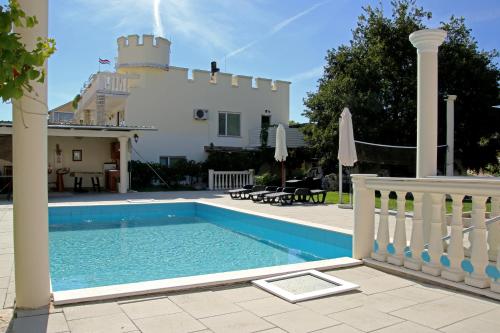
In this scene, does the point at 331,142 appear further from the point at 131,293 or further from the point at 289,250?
the point at 131,293

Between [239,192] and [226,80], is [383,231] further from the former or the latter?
[226,80]

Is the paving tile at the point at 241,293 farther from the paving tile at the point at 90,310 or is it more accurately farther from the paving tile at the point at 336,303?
the paving tile at the point at 90,310

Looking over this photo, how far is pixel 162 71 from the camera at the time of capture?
21922mm

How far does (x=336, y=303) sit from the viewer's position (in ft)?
12.1

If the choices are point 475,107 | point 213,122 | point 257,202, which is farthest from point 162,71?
point 475,107

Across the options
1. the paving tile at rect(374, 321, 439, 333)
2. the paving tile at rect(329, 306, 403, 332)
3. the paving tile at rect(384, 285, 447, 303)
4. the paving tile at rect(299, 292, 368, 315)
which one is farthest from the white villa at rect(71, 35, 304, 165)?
the paving tile at rect(374, 321, 439, 333)

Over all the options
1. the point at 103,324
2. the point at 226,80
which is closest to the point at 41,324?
A: the point at 103,324

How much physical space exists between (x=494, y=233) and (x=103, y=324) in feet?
14.9

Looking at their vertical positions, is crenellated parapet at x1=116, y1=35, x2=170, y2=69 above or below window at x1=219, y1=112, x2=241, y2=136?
above

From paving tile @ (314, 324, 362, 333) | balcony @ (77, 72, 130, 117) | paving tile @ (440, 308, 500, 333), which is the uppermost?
balcony @ (77, 72, 130, 117)

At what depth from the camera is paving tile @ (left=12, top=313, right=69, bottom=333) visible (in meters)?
3.07

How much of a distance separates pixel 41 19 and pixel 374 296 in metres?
3.74

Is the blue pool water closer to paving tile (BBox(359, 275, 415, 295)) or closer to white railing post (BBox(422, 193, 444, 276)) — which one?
paving tile (BBox(359, 275, 415, 295))

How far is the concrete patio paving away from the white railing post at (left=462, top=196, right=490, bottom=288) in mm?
202
